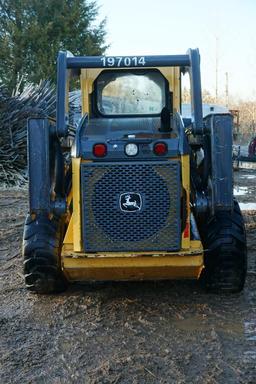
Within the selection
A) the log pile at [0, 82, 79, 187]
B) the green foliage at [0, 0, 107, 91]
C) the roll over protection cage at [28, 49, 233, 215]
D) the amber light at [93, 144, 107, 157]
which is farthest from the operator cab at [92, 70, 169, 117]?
the green foliage at [0, 0, 107, 91]

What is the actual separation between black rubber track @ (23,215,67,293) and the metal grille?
0.45 metres

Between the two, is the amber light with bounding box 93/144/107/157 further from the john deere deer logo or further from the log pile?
the log pile

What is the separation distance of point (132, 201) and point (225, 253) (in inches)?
36.8

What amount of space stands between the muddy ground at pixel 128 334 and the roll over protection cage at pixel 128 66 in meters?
1.49

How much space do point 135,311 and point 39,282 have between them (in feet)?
2.88

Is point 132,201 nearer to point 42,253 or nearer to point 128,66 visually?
point 42,253

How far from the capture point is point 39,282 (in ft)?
15.7

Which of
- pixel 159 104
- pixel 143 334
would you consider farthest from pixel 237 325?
pixel 159 104

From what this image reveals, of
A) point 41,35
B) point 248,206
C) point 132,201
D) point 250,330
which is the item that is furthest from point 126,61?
point 41,35

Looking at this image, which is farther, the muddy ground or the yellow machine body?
the yellow machine body

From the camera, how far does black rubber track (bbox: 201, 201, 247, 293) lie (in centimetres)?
463

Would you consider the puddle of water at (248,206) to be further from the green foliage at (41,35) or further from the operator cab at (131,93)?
the green foliage at (41,35)

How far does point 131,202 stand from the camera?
4.36m

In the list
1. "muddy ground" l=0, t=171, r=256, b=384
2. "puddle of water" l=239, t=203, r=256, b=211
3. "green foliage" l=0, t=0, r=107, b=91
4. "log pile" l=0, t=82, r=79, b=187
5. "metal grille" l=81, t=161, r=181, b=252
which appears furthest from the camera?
"green foliage" l=0, t=0, r=107, b=91
